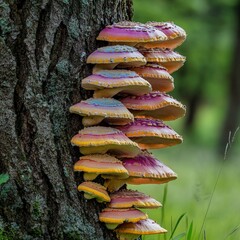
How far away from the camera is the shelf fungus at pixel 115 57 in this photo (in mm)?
2693

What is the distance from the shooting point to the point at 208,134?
33.1m

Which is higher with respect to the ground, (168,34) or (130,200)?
(168,34)

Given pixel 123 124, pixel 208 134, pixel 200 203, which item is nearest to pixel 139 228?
pixel 123 124

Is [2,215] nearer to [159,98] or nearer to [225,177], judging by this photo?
[159,98]

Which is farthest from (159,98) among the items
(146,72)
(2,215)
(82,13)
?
(2,215)

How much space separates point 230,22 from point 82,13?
18.3 meters

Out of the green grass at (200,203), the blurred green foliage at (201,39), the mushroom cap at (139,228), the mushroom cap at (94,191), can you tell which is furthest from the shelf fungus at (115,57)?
the blurred green foliage at (201,39)

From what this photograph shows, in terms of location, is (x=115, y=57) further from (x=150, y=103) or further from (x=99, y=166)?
(x=99, y=166)

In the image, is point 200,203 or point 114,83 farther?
point 200,203

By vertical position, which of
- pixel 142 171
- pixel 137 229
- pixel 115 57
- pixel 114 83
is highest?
pixel 115 57

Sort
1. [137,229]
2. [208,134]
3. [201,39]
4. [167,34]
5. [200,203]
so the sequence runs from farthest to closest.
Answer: [208,134] → [201,39] → [200,203] → [167,34] → [137,229]

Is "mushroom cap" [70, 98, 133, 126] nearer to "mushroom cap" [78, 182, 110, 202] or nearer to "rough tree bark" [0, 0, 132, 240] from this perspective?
"rough tree bark" [0, 0, 132, 240]

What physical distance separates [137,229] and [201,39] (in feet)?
61.3

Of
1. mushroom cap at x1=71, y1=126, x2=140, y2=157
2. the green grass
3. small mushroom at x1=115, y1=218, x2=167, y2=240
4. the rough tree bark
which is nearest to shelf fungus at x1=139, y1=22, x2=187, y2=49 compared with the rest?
the rough tree bark
